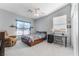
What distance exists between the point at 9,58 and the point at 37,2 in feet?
3.88

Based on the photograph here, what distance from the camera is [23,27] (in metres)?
1.71

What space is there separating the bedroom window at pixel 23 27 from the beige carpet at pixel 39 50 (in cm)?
20

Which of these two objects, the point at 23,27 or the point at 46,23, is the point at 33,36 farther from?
the point at 46,23

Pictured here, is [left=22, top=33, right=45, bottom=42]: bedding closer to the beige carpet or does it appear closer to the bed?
the bed

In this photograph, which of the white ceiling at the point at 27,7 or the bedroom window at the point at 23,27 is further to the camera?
the bedroom window at the point at 23,27

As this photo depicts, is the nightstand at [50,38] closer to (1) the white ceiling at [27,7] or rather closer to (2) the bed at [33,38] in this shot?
(2) the bed at [33,38]

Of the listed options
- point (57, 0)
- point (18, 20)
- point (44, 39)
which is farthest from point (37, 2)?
point (44, 39)

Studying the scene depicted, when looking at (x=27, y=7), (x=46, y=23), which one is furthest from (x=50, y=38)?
(x=27, y=7)

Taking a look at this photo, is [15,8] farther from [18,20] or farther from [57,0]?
[57,0]

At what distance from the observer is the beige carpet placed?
1.57 metres

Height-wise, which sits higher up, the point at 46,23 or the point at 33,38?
the point at 46,23

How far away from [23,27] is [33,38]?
1.03ft

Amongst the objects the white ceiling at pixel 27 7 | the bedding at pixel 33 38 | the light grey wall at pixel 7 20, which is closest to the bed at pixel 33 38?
the bedding at pixel 33 38

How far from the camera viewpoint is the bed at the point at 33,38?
168 centimetres
